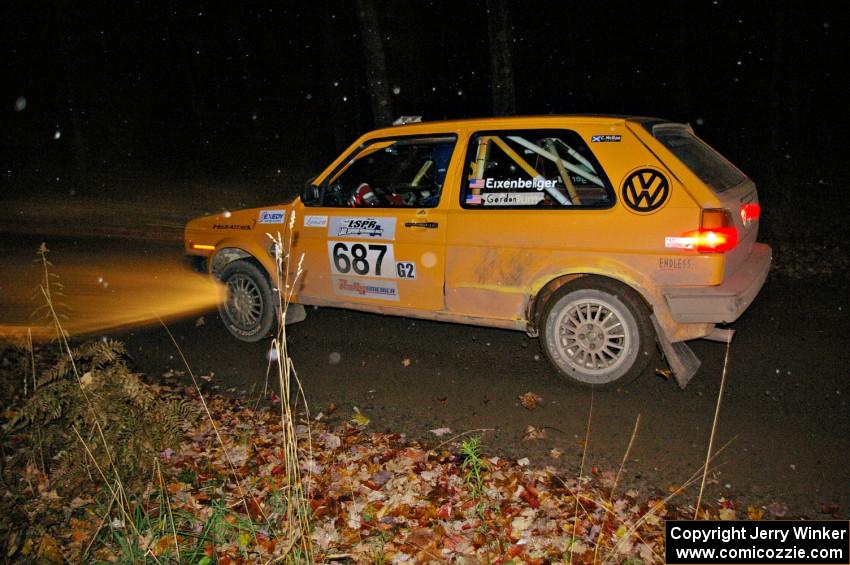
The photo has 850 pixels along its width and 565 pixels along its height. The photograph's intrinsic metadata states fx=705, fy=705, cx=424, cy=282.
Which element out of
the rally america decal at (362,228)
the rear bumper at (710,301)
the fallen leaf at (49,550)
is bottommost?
the fallen leaf at (49,550)

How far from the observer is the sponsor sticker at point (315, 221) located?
20.1 feet

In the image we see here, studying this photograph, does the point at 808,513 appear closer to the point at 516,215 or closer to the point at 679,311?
the point at 679,311

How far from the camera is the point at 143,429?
4207mm

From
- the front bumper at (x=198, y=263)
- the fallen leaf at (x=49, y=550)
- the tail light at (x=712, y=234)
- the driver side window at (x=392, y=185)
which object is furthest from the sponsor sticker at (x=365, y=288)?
the fallen leaf at (x=49, y=550)

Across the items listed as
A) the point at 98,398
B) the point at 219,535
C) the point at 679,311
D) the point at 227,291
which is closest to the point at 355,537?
the point at 219,535

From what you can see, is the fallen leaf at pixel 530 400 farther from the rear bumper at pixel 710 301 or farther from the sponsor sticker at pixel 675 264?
the sponsor sticker at pixel 675 264

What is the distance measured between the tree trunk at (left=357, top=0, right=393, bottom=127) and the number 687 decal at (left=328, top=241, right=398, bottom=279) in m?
7.39

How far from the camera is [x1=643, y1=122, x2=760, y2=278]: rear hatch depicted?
4879 mm

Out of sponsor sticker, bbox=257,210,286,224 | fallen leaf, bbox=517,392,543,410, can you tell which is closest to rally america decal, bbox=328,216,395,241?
sponsor sticker, bbox=257,210,286,224

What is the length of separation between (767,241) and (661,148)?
6.03 m

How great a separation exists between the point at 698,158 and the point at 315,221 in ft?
10.4

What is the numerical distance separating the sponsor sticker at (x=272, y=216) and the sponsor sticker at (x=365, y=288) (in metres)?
0.73

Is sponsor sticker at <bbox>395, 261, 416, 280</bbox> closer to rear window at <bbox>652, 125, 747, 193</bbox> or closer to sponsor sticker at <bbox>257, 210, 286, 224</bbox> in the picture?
sponsor sticker at <bbox>257, 210, 286, 224</bbox>

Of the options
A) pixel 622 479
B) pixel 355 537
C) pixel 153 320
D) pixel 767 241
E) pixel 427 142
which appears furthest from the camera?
pixel 767 241
